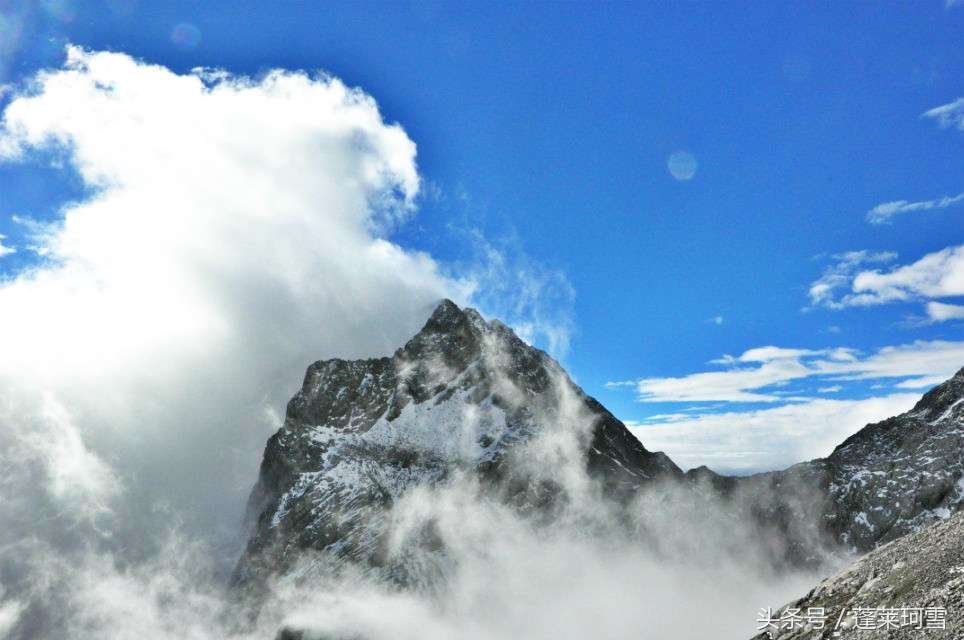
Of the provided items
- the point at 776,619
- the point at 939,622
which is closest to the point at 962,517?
the point at 776,619

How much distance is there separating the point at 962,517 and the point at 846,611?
14.9 metres

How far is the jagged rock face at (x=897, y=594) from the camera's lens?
34.0 metres

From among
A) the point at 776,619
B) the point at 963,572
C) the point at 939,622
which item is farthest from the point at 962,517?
the point at 939,622

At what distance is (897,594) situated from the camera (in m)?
39.5

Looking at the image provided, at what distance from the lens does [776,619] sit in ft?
152

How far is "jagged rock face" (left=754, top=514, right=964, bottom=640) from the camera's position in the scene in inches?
1337

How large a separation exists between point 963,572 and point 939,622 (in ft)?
21.1

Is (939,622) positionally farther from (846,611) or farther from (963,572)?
(846,611)

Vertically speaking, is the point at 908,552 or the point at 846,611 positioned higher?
the point at 908,552

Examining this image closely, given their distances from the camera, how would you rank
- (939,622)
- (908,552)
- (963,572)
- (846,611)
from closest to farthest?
(939,622)
(963,572)
(846,611)
(908,552)

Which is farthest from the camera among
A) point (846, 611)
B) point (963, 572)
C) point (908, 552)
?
point (908, 552)

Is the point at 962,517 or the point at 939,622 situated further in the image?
the point at 962,517

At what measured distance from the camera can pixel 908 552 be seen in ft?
151

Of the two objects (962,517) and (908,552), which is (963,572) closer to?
(908,552)
